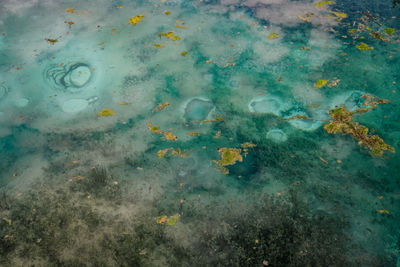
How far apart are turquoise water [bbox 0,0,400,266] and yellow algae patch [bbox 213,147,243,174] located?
0.06ft

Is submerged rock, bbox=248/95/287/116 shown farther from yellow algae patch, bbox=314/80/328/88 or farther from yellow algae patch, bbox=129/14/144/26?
yellow algae patch, bbox=129/14/144/26

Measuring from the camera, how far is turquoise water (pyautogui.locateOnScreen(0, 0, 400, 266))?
7.93 ft

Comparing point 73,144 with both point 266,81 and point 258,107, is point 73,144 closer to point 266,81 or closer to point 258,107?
point 258,107

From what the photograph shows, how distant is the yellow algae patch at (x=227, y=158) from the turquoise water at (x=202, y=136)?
0.02 metres

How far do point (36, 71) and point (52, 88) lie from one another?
56 centimetres

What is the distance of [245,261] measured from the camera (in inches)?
90.2

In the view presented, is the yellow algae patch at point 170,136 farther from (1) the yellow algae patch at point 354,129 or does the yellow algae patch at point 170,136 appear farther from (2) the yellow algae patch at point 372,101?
(2) the yellow algae patch at point 372,101

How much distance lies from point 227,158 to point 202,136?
0.44m

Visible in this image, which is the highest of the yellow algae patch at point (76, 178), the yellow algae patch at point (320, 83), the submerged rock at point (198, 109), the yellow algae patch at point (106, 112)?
the yellow algae patch at point (106, 112)

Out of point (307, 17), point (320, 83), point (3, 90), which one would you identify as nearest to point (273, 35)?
point (307, 17)

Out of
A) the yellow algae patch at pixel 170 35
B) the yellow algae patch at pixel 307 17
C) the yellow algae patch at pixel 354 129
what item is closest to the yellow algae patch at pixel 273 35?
the yellow algae patch at pixel 307 17

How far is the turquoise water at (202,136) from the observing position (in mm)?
2418

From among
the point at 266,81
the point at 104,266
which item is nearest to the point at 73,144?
the point at 104,266

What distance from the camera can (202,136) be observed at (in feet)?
10.8
